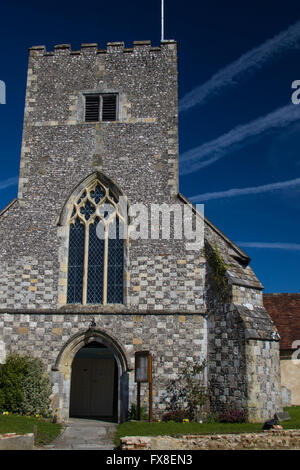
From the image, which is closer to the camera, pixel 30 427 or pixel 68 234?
pixel 30 427

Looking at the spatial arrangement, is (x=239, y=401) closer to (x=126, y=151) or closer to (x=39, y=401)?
(x=39, y=401)

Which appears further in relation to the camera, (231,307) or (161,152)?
(161,152)

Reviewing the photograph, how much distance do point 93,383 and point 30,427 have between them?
282 inches

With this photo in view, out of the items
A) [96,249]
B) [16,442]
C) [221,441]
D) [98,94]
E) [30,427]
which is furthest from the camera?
[98,94]

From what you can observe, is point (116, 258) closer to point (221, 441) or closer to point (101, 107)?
point (101, 107)

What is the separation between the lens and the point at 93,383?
56.0ft

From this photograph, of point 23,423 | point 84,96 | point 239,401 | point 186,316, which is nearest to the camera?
point 23,423

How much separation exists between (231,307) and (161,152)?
524 cm

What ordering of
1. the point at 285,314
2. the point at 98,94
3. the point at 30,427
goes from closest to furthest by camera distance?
1. the point at 30,427
2. the point at 98,94
3. the point at 285,314

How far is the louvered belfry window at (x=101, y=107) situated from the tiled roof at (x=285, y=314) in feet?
33.2

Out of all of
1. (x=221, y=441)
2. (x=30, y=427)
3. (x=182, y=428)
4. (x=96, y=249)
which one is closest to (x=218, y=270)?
(x=96, y=249)

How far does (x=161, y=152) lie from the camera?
579 inches

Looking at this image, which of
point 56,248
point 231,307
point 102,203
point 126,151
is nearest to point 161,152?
point 126,151

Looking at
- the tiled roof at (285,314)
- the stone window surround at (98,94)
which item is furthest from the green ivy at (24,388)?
the tiled roof at (285,314)
